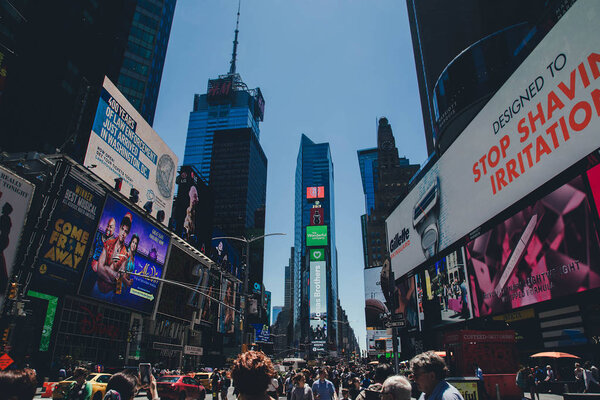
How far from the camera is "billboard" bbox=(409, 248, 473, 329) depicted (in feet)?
107

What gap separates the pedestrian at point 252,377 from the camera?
356cm

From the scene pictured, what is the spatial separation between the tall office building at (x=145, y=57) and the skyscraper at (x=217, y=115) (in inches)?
3469

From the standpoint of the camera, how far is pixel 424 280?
42.5 metres

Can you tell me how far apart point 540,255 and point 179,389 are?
22042mm

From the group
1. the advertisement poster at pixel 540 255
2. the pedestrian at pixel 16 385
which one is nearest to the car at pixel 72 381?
the pedestrian at pixel 16 385

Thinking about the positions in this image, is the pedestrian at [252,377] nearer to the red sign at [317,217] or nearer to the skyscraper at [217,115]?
the red sign at [317,217]

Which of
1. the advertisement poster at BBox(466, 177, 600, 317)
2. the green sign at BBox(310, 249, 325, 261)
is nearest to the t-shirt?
the advertisement poster at BBox(466, 177, 600, 317)

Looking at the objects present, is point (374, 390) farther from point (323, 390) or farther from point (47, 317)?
point (47, 317)

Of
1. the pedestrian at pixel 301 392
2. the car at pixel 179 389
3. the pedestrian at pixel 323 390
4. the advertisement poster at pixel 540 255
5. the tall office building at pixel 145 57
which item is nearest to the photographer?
the pedestrian at pixel 301 392

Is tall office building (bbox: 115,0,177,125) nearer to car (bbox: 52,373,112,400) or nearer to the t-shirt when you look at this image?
car (bbox: 52,373,112,400)

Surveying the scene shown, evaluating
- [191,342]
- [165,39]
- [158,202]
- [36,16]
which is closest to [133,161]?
[158,202]

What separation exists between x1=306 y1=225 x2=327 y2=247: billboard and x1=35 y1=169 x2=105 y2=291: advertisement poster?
405 feet

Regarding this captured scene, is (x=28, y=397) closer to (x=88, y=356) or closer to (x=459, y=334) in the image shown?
(x=459, y=334)

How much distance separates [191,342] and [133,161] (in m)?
32.6
